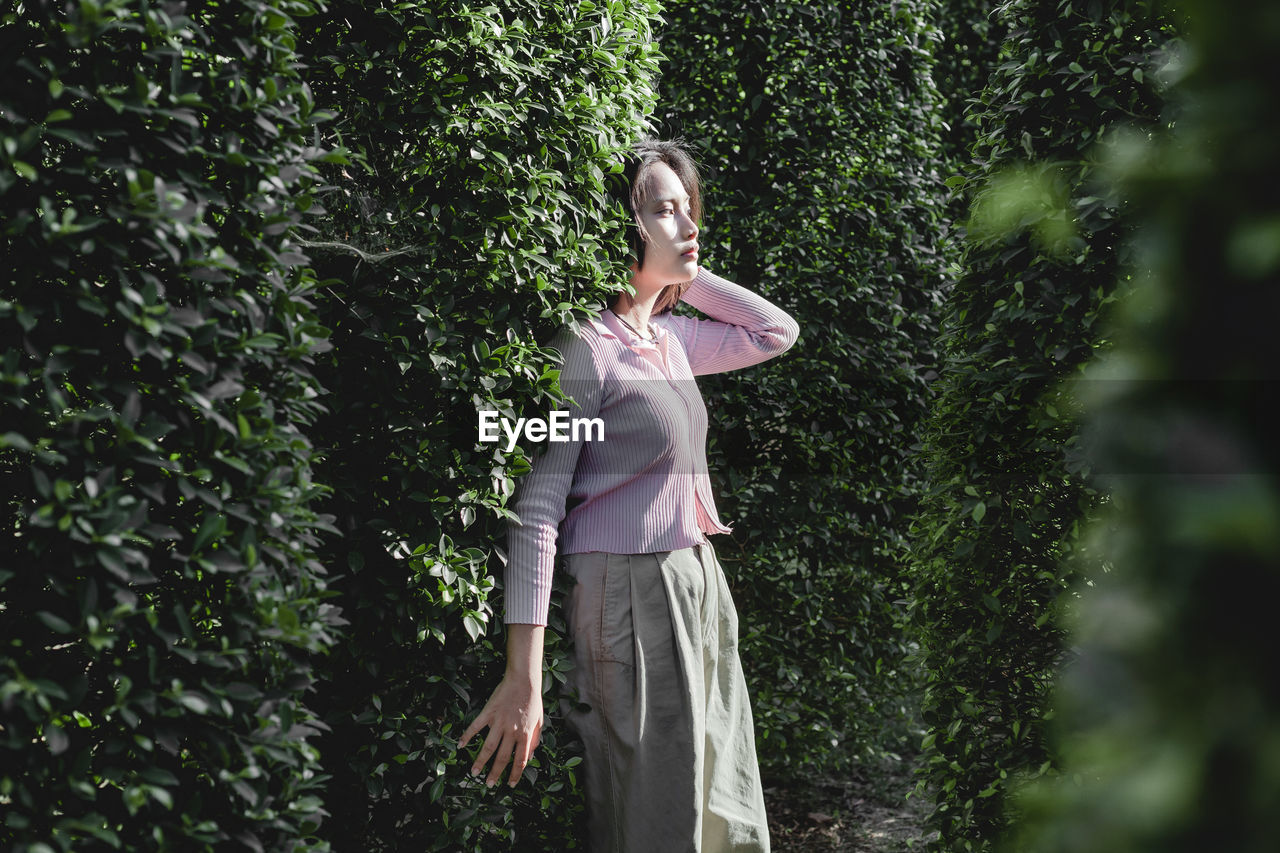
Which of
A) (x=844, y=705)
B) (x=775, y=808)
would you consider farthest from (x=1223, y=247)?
(x=775, y=808)

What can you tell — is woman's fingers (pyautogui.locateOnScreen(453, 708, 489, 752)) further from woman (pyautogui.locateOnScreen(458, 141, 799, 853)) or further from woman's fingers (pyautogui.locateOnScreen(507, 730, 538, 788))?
woman's fingers (pyautogui.locateOnScreen(507, 730, 538, 788))

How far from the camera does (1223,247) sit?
1.00 metres

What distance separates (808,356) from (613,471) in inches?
85.8

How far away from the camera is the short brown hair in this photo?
317 centimetres

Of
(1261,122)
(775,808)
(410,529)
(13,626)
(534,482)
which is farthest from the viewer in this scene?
(775,808)

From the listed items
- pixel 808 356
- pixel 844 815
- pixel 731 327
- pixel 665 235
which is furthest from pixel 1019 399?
pixel 844 815

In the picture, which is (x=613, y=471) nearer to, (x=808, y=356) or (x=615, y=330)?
(x=615, y=330)

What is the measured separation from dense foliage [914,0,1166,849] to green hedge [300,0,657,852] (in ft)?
4.76

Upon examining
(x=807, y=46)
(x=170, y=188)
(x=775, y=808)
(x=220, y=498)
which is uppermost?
(x=807, y=46)

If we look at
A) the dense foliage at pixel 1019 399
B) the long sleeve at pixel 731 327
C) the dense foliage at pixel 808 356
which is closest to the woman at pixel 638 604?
the long sleeve at pixel 731 327

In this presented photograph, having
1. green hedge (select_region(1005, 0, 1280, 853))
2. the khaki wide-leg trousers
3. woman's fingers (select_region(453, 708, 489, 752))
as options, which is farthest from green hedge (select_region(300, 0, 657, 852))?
green hedge (select_region(1005, 0, 1280, 853))

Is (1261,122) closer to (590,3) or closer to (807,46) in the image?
(590,3)

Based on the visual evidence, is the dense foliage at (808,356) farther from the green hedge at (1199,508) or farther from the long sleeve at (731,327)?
the green hedge at (1199,508)

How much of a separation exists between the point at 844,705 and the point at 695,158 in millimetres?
2982
